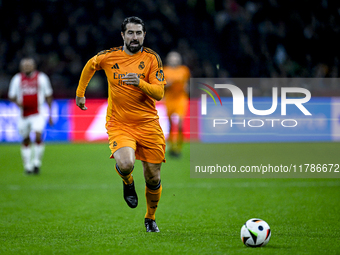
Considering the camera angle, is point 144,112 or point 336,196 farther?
point 336,196

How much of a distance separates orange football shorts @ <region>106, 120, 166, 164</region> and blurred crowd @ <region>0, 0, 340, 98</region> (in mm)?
9403

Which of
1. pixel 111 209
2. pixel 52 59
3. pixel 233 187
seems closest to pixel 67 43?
pixel 52 59

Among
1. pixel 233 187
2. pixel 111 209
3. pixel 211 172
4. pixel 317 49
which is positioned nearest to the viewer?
pixel 111 209

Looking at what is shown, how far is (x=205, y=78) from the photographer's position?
599 inches

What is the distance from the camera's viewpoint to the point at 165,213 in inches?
222

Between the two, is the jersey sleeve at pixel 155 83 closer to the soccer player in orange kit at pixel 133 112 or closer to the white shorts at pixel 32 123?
the soccer player in orange kit at pixel 133 112

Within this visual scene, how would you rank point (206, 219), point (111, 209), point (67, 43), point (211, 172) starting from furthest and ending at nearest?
point (67, 43), point (211, 172), point (111, 209), point (206, 219)

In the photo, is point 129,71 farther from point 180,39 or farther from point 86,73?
point 180,39

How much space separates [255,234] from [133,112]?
5.08 ft

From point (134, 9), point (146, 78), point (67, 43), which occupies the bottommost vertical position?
point (146, 78)

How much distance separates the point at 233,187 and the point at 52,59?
10.3 m

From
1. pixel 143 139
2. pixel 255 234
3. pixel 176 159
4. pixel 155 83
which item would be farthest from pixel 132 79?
pixel 176 159

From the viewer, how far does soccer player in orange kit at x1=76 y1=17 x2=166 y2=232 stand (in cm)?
438

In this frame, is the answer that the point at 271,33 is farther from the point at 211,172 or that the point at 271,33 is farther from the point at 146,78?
the point at 146,78
